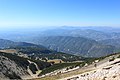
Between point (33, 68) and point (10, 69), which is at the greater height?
point (10, 69)

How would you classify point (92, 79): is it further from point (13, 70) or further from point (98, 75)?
point (13, 70)

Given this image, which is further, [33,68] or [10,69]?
[33,68]

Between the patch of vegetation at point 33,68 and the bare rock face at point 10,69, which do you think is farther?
the patch of vegetation at point 33,68

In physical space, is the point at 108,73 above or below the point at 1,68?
above

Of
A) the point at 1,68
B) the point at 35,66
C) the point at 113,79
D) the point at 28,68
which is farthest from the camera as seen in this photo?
the point at 35,66

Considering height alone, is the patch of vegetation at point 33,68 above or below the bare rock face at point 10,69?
below

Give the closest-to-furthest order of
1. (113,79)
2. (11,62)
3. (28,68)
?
1. (113,79)
2. (11,62)
3. (28,68)

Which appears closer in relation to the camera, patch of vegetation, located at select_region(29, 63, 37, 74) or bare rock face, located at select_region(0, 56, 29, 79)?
bare rock face, located at select_region(0, 56, 29, 79)

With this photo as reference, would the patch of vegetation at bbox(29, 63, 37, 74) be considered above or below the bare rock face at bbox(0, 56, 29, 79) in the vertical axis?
below

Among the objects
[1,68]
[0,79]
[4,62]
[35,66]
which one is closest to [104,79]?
[0,79]

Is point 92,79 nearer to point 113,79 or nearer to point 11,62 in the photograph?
point 113,79

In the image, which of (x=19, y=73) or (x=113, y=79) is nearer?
(x=113, y=79)
